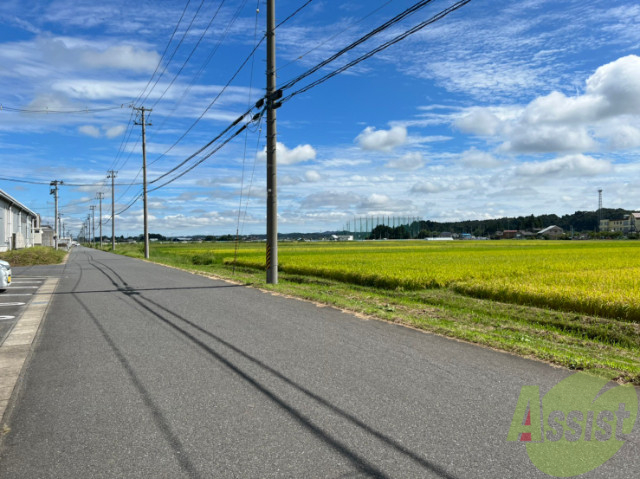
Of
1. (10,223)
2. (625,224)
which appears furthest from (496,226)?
(10,223)

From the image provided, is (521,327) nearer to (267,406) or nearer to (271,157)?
(267,406)

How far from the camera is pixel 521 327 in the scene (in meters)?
10.3

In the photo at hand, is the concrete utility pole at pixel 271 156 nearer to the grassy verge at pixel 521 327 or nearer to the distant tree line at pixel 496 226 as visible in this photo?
the grassy verge at pixel 521 327

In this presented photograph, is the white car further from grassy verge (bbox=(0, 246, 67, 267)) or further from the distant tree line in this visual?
the distant tree line

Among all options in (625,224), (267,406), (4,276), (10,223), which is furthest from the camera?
(625,224)

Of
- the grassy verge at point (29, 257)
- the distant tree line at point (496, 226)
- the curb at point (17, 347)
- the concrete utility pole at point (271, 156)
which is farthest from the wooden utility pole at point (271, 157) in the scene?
the distant tree line at point (496, 226)

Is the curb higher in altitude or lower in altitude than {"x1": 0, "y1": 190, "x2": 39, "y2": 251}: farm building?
lower

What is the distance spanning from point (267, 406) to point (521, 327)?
7656 mm

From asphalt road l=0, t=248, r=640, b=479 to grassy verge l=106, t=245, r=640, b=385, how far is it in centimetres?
71

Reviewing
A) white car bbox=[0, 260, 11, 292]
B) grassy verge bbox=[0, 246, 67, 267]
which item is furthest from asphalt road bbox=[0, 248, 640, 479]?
grassy verge bbox=[0, 246, 67, 267]

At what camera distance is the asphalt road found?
3447 mm

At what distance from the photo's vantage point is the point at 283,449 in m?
3.65

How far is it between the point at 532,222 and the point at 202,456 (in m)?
201

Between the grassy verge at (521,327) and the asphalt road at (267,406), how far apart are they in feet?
2.34
